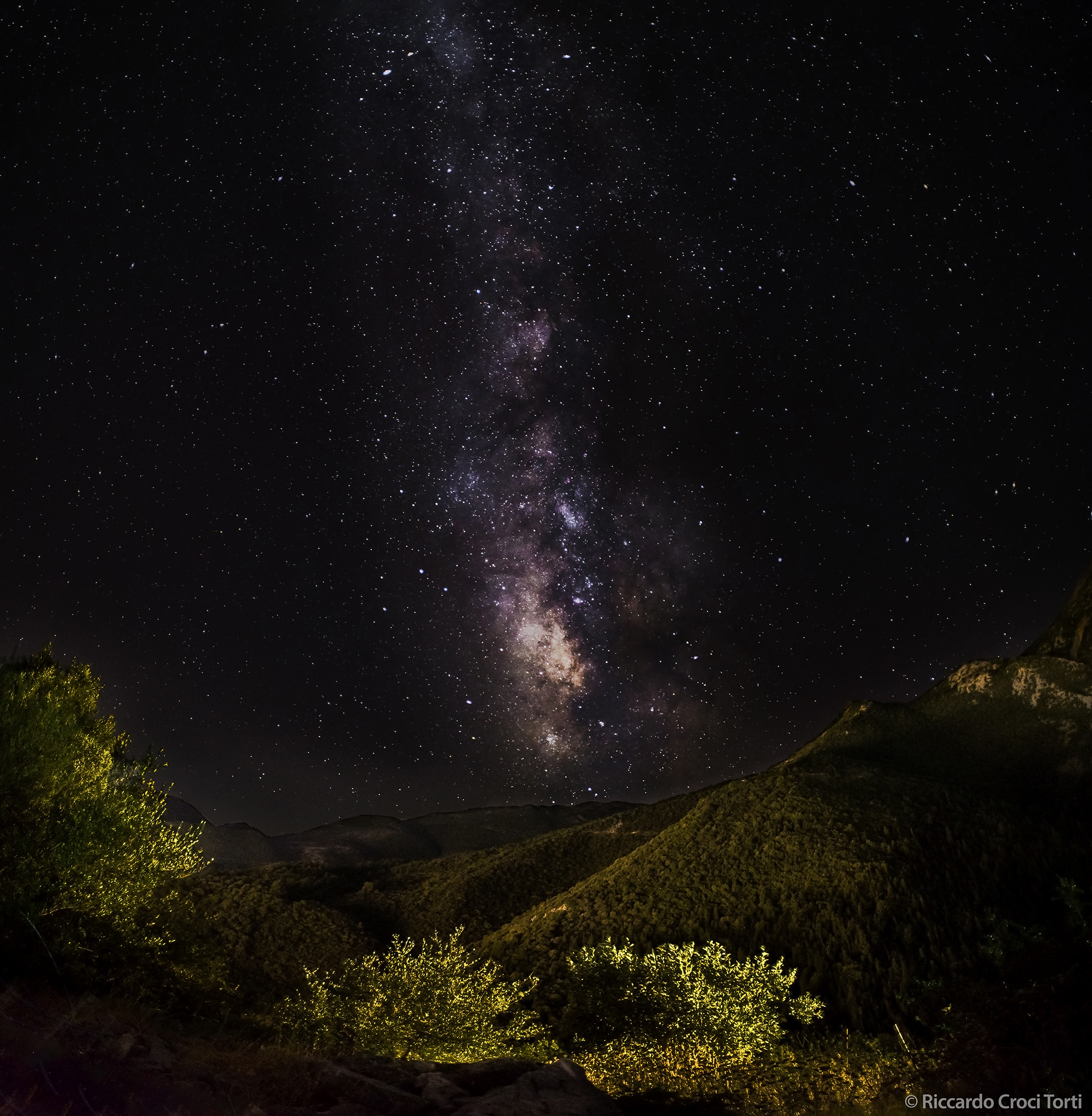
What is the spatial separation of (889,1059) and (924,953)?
19.9 m

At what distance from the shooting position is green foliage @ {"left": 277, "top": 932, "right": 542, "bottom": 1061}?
17.9 meters

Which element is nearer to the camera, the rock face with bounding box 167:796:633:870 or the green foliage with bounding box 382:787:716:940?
the green foliage with bounding box 382:787:716:940

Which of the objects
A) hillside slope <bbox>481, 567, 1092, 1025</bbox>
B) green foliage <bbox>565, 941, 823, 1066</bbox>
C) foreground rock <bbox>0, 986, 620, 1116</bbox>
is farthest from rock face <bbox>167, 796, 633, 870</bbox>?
foreground rock <bbox>0, 986, 620, 1116</bbox>

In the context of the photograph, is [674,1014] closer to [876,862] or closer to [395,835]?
[876,862]

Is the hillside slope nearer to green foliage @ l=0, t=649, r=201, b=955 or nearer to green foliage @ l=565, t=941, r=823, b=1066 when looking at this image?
green foliage @ l=565, t=941, r=823, b=1066

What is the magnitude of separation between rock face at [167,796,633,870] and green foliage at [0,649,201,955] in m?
94.1

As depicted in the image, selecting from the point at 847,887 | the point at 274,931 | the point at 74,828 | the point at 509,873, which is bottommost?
the point at 274,931

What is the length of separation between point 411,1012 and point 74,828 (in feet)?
39.1

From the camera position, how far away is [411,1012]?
781 inches

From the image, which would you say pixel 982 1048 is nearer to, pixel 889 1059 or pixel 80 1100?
pixel 889 1059

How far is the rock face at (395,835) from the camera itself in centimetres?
→ 11350

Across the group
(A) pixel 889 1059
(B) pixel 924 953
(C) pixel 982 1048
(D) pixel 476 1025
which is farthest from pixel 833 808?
(C) pixel 982 1048

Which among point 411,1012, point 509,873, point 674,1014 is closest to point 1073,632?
point 509,873

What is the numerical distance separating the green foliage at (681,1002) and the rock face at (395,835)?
89661 millimetres
